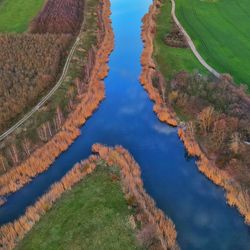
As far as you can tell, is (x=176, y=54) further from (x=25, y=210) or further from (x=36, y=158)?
(x=25, y=210)

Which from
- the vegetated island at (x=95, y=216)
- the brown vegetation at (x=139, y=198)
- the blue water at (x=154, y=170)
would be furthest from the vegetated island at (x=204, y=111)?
the vegetated island at (x=95, y=216)

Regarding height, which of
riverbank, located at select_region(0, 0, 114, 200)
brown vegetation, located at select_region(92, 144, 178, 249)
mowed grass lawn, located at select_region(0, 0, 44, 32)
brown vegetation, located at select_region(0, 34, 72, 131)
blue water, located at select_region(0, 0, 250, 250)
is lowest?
blue water, located at select_region(0, 0, 250, 250)

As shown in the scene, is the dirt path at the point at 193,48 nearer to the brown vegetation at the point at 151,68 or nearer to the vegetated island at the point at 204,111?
the vegetated island at the point at 204,111

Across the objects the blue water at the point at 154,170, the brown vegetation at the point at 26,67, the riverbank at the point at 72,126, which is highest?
the brown vegetation at the point at 26,67

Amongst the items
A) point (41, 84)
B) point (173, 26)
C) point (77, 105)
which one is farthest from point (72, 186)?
point (173, 26)

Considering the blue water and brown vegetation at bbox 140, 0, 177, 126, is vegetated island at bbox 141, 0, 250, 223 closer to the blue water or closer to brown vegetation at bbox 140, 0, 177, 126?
brown vegetation at bbox 140, 0, 177, 126

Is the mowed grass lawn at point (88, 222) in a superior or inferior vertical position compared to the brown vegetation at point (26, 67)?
inferior

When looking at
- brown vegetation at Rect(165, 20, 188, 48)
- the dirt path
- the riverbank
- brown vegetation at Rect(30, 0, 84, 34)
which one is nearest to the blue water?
the riverbank
